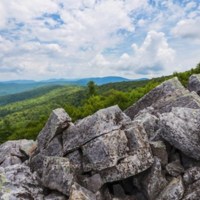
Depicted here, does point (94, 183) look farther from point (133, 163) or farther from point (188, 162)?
point (188, 162)

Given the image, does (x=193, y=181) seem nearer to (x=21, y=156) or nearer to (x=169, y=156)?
(x=169, y=156)

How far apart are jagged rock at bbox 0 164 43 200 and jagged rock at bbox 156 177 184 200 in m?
Result: 9.48

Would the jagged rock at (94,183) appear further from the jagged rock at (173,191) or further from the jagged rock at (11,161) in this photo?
the jagged rock at (11,161)

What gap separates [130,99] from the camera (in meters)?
110

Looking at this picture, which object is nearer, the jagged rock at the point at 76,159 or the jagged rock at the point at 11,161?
the jagged rock at the point at 76,159

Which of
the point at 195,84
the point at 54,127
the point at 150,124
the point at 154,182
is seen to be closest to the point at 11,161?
the point at 54,127

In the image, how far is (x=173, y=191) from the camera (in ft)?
73.6

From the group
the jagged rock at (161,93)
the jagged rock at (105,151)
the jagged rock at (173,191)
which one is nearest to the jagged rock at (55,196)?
the jagged rock at (105,151)

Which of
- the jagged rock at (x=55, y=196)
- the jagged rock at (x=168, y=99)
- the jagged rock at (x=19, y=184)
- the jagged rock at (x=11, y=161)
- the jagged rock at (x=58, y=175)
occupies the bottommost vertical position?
the jagged rock at (x=11, y=161)

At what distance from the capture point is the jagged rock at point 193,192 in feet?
71.5

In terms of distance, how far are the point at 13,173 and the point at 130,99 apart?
284 ft

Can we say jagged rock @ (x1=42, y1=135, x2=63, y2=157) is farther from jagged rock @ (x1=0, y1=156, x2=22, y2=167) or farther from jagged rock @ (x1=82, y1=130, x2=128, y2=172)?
jagged rock @ (x1=0, y1=156, x2=22, y2=167)

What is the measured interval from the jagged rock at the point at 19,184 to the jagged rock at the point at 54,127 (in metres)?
3.47

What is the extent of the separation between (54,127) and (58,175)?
614 centimetres
